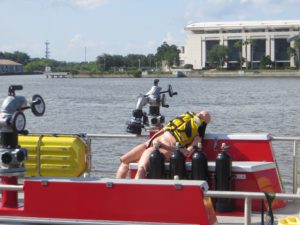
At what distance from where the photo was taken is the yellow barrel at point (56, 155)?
7.97m

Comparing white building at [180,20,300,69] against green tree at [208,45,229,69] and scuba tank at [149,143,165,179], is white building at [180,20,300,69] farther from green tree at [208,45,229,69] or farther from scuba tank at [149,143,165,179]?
scuba tank at [149,143,165,179]

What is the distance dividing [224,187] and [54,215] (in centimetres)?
185

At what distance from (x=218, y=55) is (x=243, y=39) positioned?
1300cm

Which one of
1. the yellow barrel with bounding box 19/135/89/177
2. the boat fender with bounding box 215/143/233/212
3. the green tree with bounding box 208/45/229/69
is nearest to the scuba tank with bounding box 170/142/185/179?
the boat fender with bounding box 215/143/233/212

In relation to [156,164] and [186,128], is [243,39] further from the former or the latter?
[156,164]

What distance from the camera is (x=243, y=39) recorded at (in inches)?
6762

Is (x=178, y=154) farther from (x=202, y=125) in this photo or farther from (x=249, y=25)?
(x=249, y=25)

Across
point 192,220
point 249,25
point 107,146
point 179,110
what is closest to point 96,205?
point 192,220

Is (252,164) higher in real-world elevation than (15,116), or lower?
lower

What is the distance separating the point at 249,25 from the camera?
17438 cm

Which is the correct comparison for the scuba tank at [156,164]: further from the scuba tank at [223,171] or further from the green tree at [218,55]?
the green tree at [218,55]

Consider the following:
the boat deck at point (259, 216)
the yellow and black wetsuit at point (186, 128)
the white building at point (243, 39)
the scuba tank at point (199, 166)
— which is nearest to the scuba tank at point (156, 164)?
the scuba tank at point (199, 166)

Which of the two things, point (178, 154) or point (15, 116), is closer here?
point (15, 116)

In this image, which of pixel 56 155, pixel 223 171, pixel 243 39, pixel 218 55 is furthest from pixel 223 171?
pixel 243 39
